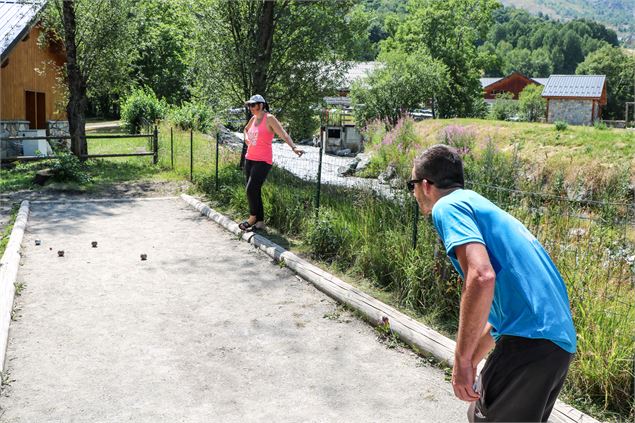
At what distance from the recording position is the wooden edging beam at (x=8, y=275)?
18.5ft

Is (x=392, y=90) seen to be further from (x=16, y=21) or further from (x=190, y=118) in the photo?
(x=16, y=21)

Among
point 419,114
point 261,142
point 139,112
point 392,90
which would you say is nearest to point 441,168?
point 261,142

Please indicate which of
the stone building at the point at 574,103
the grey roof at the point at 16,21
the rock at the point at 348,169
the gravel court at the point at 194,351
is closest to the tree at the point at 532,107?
the stone building at the point at 574,103

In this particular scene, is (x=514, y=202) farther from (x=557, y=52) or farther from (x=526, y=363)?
(x=557, y=52)

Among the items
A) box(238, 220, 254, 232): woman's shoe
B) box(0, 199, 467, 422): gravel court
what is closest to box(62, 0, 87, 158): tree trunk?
box(238, 220, 254, 232): woman's shoe

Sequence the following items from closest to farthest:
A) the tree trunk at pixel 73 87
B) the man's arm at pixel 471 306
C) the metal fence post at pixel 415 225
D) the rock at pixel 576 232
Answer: the man's arm at pixel 471 306
the rock at pixel 576 232
the metal fence post at pixel 415 225
the tree trunk at pixel 73 87

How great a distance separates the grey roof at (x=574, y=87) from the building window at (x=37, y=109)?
4851cm

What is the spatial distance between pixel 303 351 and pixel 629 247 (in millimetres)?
3209

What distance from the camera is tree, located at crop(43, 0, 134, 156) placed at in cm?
1905

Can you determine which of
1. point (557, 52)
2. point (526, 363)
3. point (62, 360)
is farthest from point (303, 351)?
point (557, 52)

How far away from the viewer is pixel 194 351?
560 cm

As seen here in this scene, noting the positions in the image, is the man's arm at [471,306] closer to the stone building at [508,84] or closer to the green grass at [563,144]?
the green grass at [563,144]

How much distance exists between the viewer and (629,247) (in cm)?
619

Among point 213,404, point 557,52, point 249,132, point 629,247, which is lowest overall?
point 213,404
